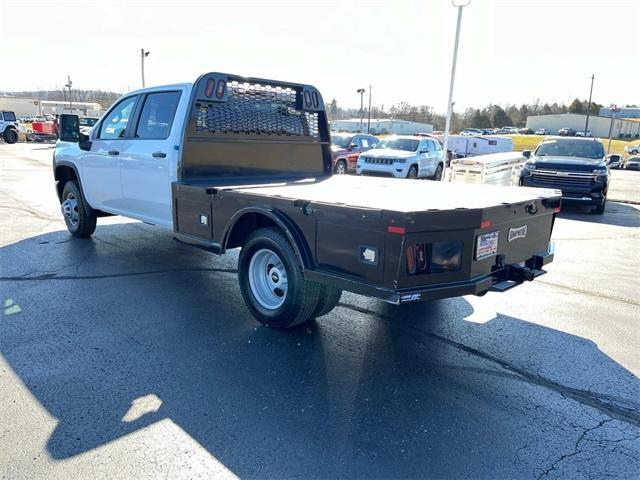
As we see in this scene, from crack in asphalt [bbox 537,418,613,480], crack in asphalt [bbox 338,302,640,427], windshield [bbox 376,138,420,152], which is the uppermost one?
windshield [bbox 376,138,420,152]

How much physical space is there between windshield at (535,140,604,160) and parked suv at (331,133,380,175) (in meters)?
6.74

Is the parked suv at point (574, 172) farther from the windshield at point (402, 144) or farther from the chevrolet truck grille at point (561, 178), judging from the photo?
the windshield at point (402, 144)

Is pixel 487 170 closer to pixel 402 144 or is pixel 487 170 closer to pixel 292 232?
pixel 402 144

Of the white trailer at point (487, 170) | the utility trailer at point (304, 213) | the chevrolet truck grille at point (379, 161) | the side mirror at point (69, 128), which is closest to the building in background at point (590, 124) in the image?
the chevrolet truck grille at point (379, 161)

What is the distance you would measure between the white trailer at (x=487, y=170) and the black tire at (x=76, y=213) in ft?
29.4

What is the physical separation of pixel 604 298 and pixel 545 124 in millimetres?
97385

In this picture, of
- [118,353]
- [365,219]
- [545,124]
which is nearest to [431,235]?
[365,219]

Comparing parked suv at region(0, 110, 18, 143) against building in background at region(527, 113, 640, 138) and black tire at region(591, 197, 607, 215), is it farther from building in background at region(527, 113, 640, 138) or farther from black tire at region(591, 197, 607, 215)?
building in background at region(527, 113, 640, 138)

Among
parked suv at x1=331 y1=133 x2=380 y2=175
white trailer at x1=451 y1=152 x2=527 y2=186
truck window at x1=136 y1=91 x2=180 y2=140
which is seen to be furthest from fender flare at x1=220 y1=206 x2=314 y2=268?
parked suv at x1=331 y1=133 x2=380 y2=175

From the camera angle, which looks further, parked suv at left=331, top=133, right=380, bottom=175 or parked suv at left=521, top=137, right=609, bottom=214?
parked suv at left=331, top=133, right=380, bottom=175

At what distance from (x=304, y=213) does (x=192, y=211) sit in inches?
67.3

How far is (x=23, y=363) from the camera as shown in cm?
371

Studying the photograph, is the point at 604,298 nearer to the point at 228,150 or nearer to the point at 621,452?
the point at 621,452

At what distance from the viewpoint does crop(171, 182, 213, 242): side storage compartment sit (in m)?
4.74
